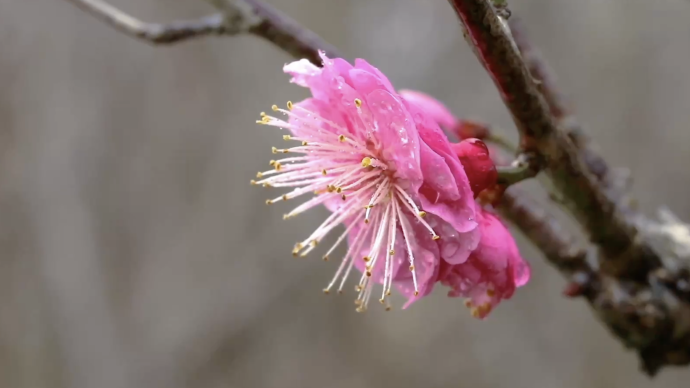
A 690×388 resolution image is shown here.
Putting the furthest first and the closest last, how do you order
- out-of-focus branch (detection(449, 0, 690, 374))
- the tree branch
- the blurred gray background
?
1. the blurred gray background
2. out-of-focus branch (detection(449, 0, 690, 374))
3. the tree branch

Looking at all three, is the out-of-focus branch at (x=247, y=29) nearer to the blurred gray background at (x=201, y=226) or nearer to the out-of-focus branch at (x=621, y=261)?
the out-of-focus branch at (x=621, y=261)

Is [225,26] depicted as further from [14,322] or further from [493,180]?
[14,322]

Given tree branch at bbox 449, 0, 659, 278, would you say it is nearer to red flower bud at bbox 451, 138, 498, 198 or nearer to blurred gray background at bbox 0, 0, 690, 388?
red flower bud at bbox 451, 138, 498, 198

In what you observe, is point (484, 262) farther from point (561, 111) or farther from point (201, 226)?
point (201, 226)

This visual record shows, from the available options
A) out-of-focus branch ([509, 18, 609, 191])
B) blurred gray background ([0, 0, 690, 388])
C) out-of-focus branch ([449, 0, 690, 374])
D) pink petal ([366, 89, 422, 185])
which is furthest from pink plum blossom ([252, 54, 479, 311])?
blurred gray background ([0, 0, 690, 388])

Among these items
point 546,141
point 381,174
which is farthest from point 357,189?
point 546,141

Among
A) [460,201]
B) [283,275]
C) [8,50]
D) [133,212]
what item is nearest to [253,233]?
[283,275]
